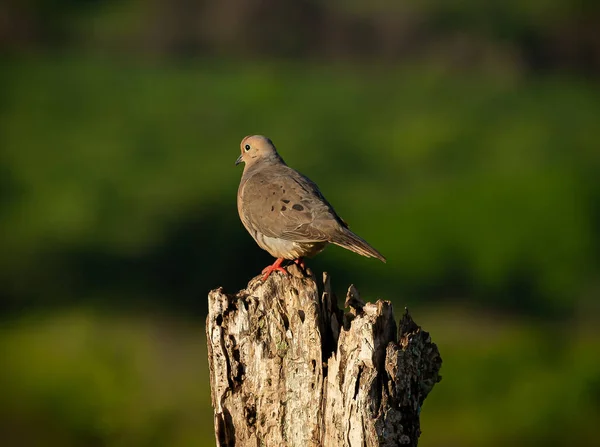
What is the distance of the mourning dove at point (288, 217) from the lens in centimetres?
827

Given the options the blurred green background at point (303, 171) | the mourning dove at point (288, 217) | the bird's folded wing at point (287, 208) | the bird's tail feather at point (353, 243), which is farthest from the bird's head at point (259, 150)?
the blurred green background at point (303, 171)

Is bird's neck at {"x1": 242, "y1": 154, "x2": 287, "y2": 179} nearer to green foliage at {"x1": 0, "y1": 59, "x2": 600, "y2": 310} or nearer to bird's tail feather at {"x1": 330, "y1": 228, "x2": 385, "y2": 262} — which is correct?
bird's tail feather at {"x1": 330, "y1": 228, "x2": 385, "y2": 262}

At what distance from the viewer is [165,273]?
22031mm

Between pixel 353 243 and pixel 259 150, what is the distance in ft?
7.25

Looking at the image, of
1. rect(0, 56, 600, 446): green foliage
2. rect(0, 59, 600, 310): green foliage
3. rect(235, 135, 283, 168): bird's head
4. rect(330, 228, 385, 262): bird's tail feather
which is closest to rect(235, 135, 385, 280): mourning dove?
rect(330, 228, 385, 262): bird's tail feather

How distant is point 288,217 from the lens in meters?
8.59

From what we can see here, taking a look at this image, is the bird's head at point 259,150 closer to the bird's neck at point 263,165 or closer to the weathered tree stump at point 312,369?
the bird's neck at point 263,165

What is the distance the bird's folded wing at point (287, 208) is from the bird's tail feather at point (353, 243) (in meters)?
0.12

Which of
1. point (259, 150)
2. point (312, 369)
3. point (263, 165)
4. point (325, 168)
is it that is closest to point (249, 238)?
point (325, 168)

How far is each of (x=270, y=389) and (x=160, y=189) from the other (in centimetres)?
1736

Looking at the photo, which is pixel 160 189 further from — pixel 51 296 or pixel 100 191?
pixel 51 296

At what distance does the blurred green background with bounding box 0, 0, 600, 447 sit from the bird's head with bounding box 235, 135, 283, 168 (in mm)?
7707

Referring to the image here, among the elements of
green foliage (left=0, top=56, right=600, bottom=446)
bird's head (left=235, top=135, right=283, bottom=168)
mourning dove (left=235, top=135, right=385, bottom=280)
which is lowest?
mourning dove (left=235, top=135, right=385, bottom=280)

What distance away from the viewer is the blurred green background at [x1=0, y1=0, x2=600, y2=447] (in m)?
19.0
